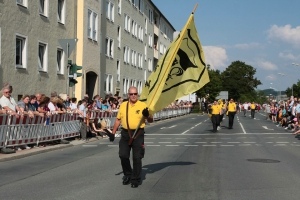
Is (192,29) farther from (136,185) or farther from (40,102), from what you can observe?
(40,102)

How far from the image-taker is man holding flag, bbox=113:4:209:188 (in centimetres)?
882

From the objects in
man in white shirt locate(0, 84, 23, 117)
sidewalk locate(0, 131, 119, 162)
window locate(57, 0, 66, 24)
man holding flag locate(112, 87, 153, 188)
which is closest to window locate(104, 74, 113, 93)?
window locate(57, 0, 66, 24)

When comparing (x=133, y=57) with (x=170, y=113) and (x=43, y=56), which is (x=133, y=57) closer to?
(x=170, y=113)

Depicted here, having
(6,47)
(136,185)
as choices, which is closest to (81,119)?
(6,47)

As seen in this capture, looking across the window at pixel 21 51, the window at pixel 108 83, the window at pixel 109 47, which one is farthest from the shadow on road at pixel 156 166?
the window at pixel 109 47

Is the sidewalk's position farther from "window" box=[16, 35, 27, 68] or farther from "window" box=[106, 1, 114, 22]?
"window" box=[106, 1, 114, 22]

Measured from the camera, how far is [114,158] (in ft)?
43.7

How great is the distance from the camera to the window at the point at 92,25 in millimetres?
35681

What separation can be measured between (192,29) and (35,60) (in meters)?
17.8

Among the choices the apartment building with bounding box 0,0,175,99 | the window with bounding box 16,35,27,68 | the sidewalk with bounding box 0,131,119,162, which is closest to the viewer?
the sidewalk with bounding box 0,131,119,162

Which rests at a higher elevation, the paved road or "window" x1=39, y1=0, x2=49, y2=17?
"window" x1=39, y1=0, x2=49, y2=17

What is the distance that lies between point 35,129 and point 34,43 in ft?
37.9

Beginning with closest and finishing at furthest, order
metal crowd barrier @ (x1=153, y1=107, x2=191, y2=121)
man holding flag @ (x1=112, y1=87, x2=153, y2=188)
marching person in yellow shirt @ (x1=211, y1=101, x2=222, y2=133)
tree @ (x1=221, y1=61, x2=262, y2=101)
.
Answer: man holding flag @ (x1=112, y1=87, x2=153, y2=188)
marching person in yellow shirt @ (x1=211, y1=101, x2=222, y2=133)
metal crowd barrier @ (x1=153, y1=107, x2=191, y2=121)
tree @ (x1=221, y1=61, x2=262, y2=101)

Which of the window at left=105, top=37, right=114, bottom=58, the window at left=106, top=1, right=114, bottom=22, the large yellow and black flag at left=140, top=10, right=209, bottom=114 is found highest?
the window at left=106, top=1, right=114, bottom=22
